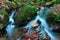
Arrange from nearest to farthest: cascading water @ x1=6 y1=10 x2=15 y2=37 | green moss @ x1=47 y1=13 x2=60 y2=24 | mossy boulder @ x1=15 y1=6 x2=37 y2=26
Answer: green moss @ x1=47 y1=13 x2=60 y2=24 < cascading water @ x1=6 y1=10 x2=15 y2=37 < mossy boulder @ x1=15 y1=6 x2=37 y2=26

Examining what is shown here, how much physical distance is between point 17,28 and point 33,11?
A: 131 cm

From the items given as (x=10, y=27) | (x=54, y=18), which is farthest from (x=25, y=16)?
(x=54, y=18)

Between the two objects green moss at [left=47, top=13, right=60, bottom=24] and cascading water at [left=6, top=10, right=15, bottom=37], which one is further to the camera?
cascading water at [left=6, top=10, right=15, bottom=37]

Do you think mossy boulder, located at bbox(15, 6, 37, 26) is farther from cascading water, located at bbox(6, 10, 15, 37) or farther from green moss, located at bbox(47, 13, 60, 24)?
green moss, located at bbox(47, 13, 60, 24)

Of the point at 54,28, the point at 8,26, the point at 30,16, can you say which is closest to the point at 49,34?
the point at 54,28

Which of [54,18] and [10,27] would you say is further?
[10,27]

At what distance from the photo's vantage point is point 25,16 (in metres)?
8.20

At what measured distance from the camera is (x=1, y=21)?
773cm

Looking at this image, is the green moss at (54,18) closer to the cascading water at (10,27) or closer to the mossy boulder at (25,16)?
the mossy boulder at (25,16)

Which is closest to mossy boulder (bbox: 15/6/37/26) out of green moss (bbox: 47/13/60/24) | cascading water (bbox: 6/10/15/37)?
cascading water (bbox: 6/10/15/37)

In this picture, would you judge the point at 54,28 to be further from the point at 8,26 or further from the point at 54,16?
the point at 8,26

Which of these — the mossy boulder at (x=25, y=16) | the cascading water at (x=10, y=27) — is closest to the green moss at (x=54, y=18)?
the mossy boulder at (x=25, y=16)

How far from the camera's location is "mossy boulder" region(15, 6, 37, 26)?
8.14 metres

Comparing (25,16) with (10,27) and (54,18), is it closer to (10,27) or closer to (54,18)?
(10,27)
